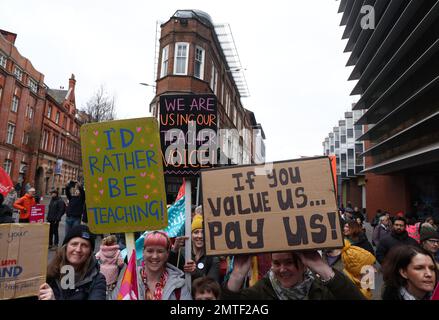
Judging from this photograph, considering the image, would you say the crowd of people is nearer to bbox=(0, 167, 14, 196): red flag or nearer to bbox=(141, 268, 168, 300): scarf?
bbox=(141, 268, 168, 300): scarf

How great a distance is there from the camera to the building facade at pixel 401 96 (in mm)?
15486

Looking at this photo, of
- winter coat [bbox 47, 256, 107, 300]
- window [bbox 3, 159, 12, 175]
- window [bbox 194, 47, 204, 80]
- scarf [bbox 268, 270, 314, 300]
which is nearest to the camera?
scarf [bbox 268, 270, 314, 300]

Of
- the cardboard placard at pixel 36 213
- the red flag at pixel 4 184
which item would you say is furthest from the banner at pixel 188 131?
the cardboard placard at pixel 36 213

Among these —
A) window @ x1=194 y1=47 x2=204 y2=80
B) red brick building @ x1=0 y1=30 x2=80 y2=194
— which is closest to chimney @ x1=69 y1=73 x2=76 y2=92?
red brick building @ x1=0 y1=30 x2=80 y2=194

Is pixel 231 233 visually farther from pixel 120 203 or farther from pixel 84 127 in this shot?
pixel 84 127

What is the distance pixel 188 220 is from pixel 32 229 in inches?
56.6

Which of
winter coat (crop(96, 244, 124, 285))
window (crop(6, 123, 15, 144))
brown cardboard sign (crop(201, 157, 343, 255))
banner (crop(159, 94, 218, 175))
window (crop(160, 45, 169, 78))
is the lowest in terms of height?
winter coat (crop(96, 244, 124, 285))

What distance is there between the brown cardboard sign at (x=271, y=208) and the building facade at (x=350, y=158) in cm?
3606

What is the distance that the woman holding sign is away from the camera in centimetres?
196

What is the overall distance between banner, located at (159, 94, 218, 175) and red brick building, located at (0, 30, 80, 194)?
1272 inches

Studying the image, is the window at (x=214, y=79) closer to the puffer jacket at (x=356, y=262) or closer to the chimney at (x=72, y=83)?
the puffer jacket at (x=356, y=262)

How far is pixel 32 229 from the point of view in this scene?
2812 mm

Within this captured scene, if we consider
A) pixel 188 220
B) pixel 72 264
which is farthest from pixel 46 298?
pixel 188 220
